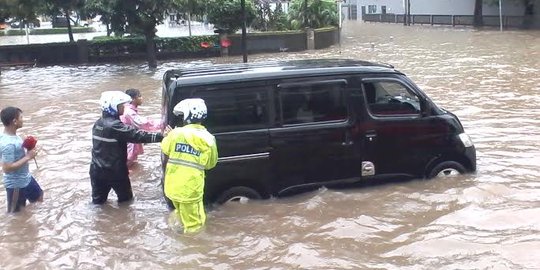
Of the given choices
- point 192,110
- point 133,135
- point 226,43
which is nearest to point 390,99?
point 192,110

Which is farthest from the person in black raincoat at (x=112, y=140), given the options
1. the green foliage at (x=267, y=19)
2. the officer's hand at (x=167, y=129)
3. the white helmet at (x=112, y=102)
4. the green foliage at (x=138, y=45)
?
the green foliage at (x=267, y=19)

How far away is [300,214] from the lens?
7.21 m

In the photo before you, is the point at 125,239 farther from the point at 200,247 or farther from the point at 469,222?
the point at 469,222

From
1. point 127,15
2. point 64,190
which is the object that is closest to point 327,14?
point 127,15

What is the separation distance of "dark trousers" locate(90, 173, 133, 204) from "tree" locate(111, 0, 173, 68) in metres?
18.2

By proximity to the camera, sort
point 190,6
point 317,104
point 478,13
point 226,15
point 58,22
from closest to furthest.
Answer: point 317,104
point 190,6
point 226,15
point 478,13
point 58,22

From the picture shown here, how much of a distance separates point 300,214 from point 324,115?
1259mm

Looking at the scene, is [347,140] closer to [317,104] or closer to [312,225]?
[317,104]

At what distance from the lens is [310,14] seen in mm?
34625

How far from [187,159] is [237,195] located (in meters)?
1.36

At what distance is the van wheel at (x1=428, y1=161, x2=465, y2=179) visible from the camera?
789cm

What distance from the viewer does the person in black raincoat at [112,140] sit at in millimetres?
7002

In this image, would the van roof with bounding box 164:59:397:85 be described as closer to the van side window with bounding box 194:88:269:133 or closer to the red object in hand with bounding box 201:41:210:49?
the van side window with bounding box 194:88:269:133

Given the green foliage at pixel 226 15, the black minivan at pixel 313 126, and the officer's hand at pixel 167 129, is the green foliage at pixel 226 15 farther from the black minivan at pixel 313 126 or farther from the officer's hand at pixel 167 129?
the officer's hand at pixel 167 129
